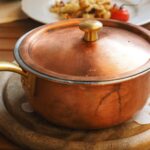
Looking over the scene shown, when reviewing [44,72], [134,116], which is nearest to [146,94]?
[134,116]

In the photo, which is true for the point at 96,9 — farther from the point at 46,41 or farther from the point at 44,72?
the point at 44,72

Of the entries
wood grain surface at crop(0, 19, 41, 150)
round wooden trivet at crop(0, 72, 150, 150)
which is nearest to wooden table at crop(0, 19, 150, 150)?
wood grain surface at crop(0, 19, 41, 150)

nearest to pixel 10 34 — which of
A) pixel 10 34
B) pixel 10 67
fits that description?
pixel 10 34

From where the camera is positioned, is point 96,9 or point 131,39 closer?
point 131,39

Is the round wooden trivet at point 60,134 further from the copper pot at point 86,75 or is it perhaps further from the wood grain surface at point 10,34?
the wood grain surface at point 10,34

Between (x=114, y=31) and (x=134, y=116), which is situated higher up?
(x=114, y=31)

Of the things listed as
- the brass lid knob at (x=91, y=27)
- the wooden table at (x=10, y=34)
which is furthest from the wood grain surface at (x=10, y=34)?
the brass lid knob at (x=91, y=27)

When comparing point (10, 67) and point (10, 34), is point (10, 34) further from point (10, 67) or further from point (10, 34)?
point (10, 67)
